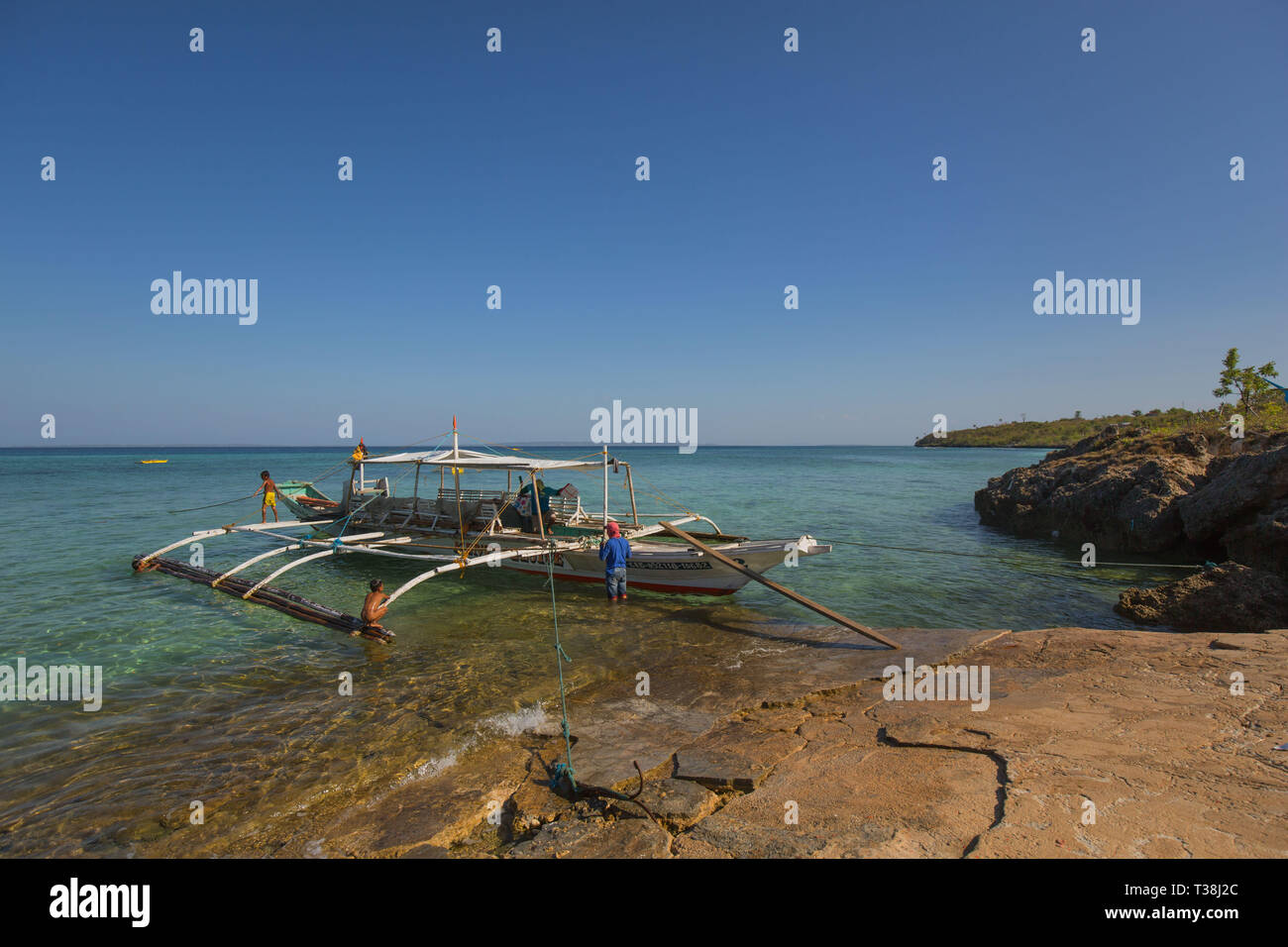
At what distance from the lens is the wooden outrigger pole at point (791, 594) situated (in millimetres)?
10641

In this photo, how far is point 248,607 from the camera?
13812 mm

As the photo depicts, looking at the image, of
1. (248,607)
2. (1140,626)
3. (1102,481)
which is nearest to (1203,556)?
(1102,481)

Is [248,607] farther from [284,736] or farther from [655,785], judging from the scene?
[655,785]

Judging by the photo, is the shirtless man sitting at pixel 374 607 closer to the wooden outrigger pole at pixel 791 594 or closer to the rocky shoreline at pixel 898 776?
the rocky shoreline at pixel 898 776

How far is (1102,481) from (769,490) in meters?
27.7

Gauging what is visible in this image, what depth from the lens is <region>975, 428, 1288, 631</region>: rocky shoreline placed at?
1118cm

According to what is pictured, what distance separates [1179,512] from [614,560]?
59.4ft

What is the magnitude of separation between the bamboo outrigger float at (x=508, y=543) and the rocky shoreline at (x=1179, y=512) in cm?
767

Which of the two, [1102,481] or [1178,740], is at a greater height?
[1102,481]

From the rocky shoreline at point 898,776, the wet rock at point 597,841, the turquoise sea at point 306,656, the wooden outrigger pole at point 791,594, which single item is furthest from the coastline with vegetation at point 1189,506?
the wet rock at point 597,841

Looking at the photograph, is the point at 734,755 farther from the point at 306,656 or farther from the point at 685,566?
the point at 306,656

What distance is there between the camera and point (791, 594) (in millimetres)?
11516

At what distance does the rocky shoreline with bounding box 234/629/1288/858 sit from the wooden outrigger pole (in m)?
1.91

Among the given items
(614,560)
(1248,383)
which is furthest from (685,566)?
(1248,383)
